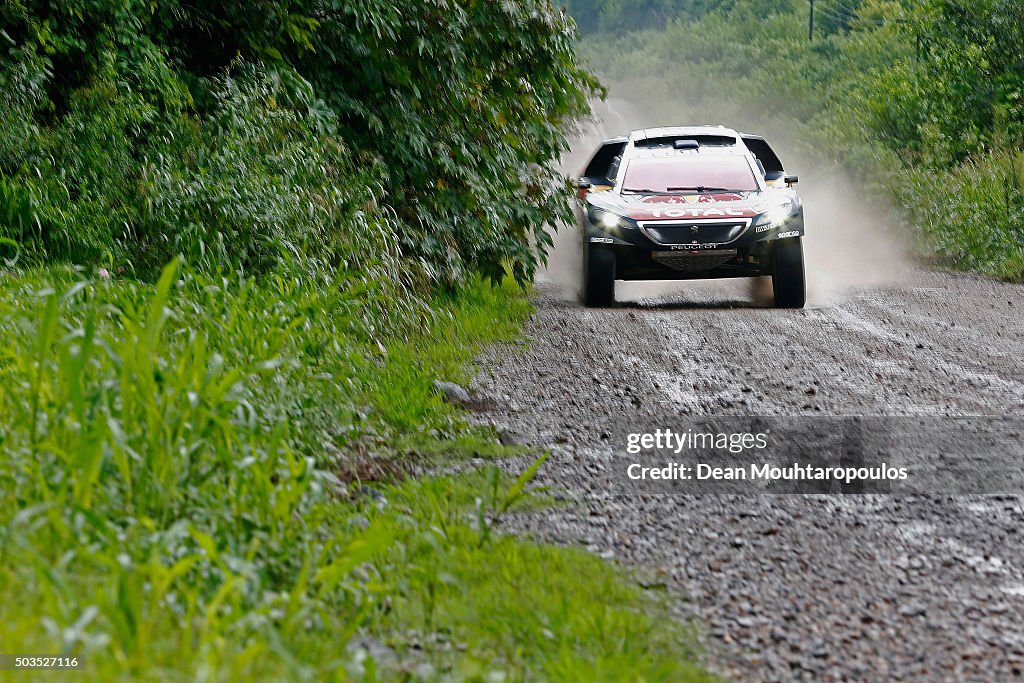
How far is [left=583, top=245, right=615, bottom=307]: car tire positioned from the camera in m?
12.0

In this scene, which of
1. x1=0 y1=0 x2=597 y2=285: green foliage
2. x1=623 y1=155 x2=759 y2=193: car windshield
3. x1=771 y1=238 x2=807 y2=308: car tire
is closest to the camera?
x1=0 y1=0 x2=597 y2=285: green foliage

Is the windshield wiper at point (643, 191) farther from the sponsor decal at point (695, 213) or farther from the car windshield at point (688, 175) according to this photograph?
the sponsor decal at point (695, 213)

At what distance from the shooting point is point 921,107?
80.4 feet

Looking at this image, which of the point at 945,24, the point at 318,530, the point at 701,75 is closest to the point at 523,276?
the point at 318,530

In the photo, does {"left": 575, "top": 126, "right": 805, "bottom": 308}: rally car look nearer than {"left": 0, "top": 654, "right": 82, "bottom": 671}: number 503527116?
No

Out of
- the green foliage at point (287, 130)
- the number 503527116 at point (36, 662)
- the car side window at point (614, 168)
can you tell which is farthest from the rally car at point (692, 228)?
the number 503527116 at point (36, 662)

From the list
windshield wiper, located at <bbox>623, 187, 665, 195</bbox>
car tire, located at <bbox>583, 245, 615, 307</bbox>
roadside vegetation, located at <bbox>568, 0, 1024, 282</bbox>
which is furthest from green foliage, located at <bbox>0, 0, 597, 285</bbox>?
roadside vegetation, located at <bbox>568, 0, 1024, 282</bbox>

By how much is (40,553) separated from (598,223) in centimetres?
936

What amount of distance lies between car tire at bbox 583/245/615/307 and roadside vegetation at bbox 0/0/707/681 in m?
0.60

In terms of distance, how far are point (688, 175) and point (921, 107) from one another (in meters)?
13.7

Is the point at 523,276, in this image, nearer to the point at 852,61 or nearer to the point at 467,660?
the point at 467,660

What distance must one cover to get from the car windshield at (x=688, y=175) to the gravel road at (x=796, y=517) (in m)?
2.75

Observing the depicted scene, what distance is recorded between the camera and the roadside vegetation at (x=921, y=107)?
17.3m

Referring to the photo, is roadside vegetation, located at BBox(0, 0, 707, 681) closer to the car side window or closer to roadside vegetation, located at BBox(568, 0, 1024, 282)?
the car side window
